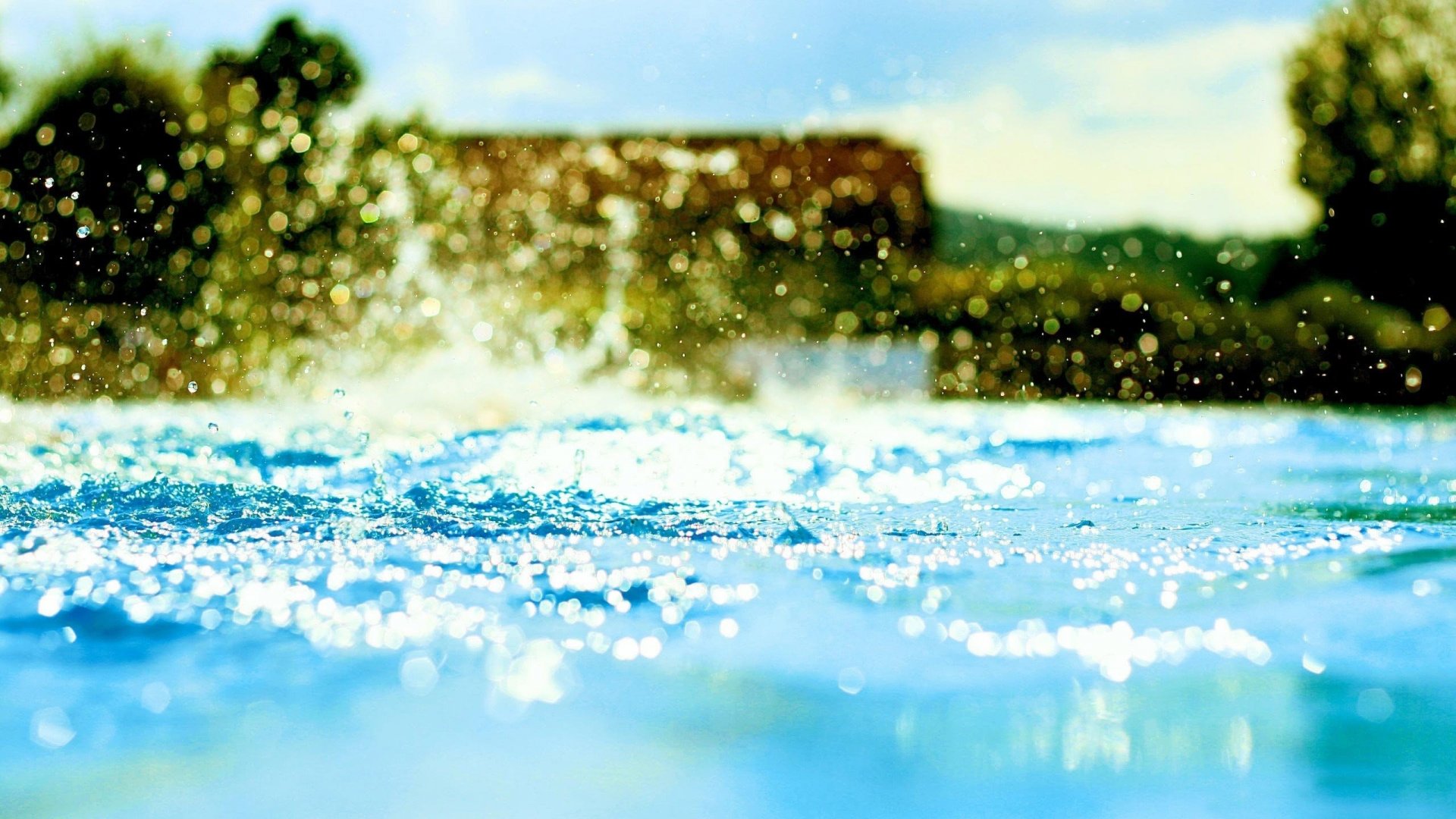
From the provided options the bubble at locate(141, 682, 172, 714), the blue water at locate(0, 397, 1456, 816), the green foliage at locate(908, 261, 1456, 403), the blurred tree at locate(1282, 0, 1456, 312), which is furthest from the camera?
the blurred tree at locate(1282, 0, 1456, 312)

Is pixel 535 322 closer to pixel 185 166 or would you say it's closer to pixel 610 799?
pixel 185 166

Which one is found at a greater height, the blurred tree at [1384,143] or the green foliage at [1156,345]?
the blurred tree at [1384,143]

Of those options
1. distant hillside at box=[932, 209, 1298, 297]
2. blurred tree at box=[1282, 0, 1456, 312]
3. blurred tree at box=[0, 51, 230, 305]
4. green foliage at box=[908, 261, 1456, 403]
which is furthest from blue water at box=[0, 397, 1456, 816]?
blurred tree at box=[1282, 0, 1456, 312]

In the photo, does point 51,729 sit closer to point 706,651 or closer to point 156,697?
point 156,697

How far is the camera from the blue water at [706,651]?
4.88ft

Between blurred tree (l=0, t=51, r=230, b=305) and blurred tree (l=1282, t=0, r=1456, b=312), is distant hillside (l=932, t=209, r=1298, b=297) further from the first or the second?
blurred tree (l=0, t=51, r=230, b=305)

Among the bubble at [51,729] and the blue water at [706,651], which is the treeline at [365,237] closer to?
the blue water at [706,651]

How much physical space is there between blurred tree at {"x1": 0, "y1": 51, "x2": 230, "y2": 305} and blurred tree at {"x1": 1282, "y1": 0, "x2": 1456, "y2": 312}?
13130mm

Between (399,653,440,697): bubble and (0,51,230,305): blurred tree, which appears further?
(0,51,230,305): blurred tree

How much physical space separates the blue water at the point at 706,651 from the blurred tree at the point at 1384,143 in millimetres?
13005

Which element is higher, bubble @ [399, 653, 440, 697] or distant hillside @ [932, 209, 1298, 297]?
distant hillside @ [932, 209, 1298, 297]

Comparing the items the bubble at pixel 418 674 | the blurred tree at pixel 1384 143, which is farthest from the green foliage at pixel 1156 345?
the bubble at pixel 418 674

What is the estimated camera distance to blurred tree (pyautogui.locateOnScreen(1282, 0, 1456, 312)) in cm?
1540

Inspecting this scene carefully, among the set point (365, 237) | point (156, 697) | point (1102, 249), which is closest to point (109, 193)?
point (365, 237)
